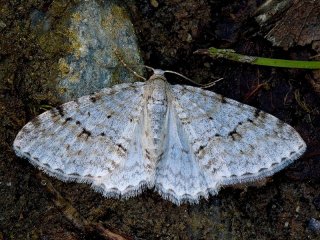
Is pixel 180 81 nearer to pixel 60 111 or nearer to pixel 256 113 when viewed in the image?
pixel 256 113

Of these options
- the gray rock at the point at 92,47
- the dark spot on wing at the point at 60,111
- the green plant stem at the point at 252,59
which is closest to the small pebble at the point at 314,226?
the green plant stem at the point at 252,59

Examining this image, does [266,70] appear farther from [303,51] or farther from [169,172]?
[169,172]

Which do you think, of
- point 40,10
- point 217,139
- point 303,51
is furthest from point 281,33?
point 40,10

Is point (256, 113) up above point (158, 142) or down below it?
above

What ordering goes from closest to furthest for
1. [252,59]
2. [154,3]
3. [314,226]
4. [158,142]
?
[158,142]
[314,226]
[252,59]
[154,3]

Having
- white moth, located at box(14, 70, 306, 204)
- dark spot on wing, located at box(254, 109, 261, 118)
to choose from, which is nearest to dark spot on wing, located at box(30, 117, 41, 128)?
white moth, located at box(14, 70, 306, 204)

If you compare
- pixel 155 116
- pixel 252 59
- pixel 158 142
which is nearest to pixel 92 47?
pixel 155 116

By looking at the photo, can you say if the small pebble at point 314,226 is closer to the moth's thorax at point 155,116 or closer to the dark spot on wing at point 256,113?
the dark spot on wing at point 256,113
